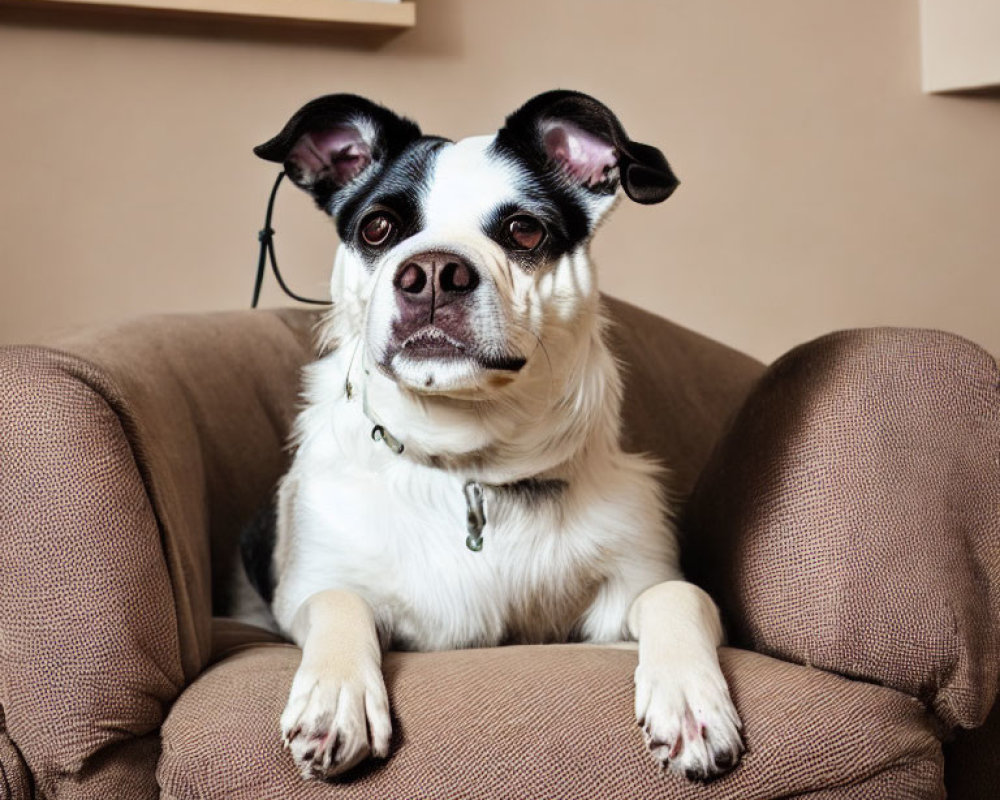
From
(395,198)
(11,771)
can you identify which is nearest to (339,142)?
(395,198)

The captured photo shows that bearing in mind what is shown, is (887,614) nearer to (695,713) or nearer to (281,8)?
(695,713)

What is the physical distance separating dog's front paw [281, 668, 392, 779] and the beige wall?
4.04ft

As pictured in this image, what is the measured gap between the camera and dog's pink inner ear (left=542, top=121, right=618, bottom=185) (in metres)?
1.67

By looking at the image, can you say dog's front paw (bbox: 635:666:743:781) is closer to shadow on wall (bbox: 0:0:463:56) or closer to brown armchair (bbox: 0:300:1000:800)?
brown armchair (bbox: 0:300:1000:800)

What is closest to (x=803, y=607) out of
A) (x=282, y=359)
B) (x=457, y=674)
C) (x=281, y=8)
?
(x=457, y=674)

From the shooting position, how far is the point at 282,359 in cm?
232

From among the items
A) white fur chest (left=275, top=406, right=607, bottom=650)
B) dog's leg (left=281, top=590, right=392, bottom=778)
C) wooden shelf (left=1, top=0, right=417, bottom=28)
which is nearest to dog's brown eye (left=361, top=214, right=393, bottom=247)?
white fur chest (left=275, top=406, right=607, bottom=650)

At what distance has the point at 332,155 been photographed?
1.77 metres

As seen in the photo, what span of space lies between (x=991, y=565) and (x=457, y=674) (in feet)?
2.35

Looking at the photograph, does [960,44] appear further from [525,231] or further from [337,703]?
[337,703]

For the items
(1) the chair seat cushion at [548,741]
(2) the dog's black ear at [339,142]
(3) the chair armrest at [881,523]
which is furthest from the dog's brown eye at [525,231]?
(1) the chair seat cushion at [548,741]

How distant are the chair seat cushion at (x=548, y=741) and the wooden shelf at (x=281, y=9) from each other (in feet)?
5.40

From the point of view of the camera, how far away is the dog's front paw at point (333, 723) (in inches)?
47.3

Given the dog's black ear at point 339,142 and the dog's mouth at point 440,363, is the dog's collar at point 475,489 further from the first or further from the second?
the dog's black ear at point 339,142
